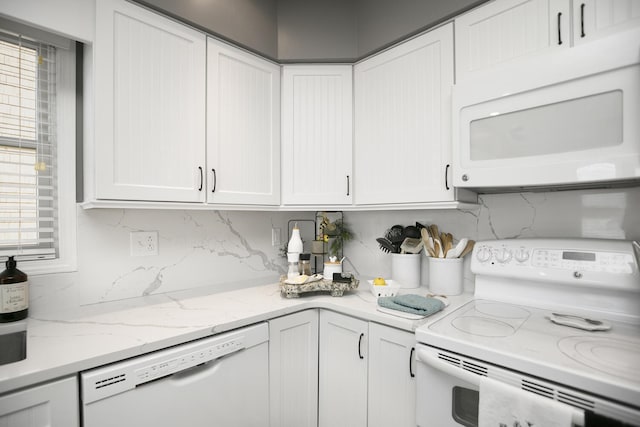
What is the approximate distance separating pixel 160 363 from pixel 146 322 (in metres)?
0.23

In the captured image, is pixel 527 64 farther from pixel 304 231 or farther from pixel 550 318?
pixel 304 231

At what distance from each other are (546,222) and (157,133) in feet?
6.02

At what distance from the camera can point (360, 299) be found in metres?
1.57

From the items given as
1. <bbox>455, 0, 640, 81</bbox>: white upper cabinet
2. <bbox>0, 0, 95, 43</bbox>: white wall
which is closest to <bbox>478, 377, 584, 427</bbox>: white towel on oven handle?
<bbox>455, 0, 640, 81</bbox>: white upper cabinet

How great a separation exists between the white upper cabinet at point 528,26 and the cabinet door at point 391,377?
1209 mm

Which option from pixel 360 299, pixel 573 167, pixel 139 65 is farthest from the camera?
pixel 360 299

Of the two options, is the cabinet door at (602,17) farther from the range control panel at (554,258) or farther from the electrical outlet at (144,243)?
the electrical outlet at (144,243)

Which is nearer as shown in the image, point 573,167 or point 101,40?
point 573,167

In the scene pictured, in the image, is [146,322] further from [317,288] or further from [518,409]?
[518,409]

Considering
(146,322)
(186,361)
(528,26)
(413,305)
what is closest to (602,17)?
(528,26)

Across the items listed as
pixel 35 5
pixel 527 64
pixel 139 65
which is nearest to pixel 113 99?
pixel 139 65

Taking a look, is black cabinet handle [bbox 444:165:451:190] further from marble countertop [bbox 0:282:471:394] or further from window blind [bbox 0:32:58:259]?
window blind [bbox 0:32:58:259]

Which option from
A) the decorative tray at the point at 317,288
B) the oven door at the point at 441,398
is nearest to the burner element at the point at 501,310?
the oven door at the point at 441,398

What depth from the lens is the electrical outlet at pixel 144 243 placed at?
1.55 m
